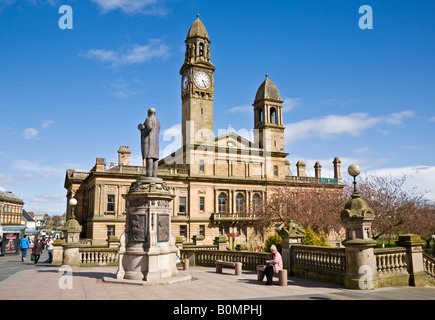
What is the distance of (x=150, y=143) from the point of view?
13.4m

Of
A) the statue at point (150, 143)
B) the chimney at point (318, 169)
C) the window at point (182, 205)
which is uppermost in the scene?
the chimney at point (318, 169)

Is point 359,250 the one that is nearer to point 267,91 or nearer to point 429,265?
point 429,265

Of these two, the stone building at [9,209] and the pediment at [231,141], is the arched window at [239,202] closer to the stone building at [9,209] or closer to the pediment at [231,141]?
the pediment at [231,141]

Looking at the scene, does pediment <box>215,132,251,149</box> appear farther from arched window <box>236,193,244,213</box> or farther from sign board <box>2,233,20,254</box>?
sign board <box>2,233,20,254</box>

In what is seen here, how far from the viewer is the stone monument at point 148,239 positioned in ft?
39.5

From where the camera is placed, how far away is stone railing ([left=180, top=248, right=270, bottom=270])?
16.6 meters

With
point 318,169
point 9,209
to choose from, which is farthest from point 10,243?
point 9,209

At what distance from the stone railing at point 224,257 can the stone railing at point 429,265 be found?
604cm

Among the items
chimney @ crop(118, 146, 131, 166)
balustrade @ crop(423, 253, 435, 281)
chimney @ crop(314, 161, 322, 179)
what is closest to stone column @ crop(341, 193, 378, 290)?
balustrade @ crop(423, 253, 435, 281)

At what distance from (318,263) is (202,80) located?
43.6 metres

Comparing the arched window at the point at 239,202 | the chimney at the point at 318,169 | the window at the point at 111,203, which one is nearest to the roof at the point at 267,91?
the chimney at the point at 318,169

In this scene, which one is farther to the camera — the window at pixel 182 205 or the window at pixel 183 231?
the window at pixel 182 205

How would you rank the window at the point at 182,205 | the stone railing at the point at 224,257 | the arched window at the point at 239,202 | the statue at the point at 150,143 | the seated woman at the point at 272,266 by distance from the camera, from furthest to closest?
1. the arched window at the point at 239,202
2. the window at the point at 182,205
3. the stone railing at the point at 224,257
4. the statue at the point at 150,143
5. the seated woman at the point at 272,266

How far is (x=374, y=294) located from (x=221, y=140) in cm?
4263
